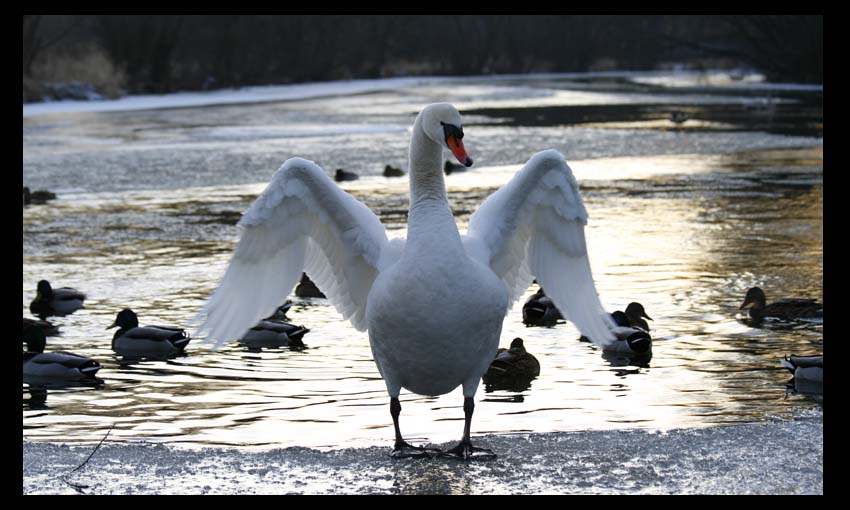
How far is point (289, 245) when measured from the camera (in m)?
6.14

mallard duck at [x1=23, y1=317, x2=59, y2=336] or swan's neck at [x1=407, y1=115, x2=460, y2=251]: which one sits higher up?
swan's neck at [x1=407, y1=115, x2=460, y2=251]

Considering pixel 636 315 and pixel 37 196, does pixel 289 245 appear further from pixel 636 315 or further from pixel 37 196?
pixel 37 196

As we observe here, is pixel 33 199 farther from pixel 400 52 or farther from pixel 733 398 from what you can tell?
pixel 400 52

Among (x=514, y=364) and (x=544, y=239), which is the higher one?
(x=544, y=239)

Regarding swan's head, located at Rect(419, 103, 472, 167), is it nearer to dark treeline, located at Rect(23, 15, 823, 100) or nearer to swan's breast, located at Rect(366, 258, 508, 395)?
swan's breast, located at Rect(366, 258, 508, 395)

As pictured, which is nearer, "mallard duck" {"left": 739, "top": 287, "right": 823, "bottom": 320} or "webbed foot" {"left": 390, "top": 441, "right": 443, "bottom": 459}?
"webbed foot" {"left": 390, "top": 441, "right": 443, "bottom": 459}

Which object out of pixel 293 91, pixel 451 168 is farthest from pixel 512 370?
pixel 293 91

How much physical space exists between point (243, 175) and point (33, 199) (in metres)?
4.03

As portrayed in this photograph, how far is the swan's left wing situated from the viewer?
5988mm

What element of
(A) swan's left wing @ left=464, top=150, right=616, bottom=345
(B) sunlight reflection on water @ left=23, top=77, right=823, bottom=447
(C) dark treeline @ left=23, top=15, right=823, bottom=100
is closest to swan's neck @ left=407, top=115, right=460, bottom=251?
(A) swan's left wing @ left=464, top=150, right=616, bottom=345

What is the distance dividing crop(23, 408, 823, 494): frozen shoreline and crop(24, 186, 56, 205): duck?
11.7 m

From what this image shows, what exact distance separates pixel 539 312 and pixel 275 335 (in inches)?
100

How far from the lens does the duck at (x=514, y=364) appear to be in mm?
8625

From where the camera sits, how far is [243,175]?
67.0 ft
